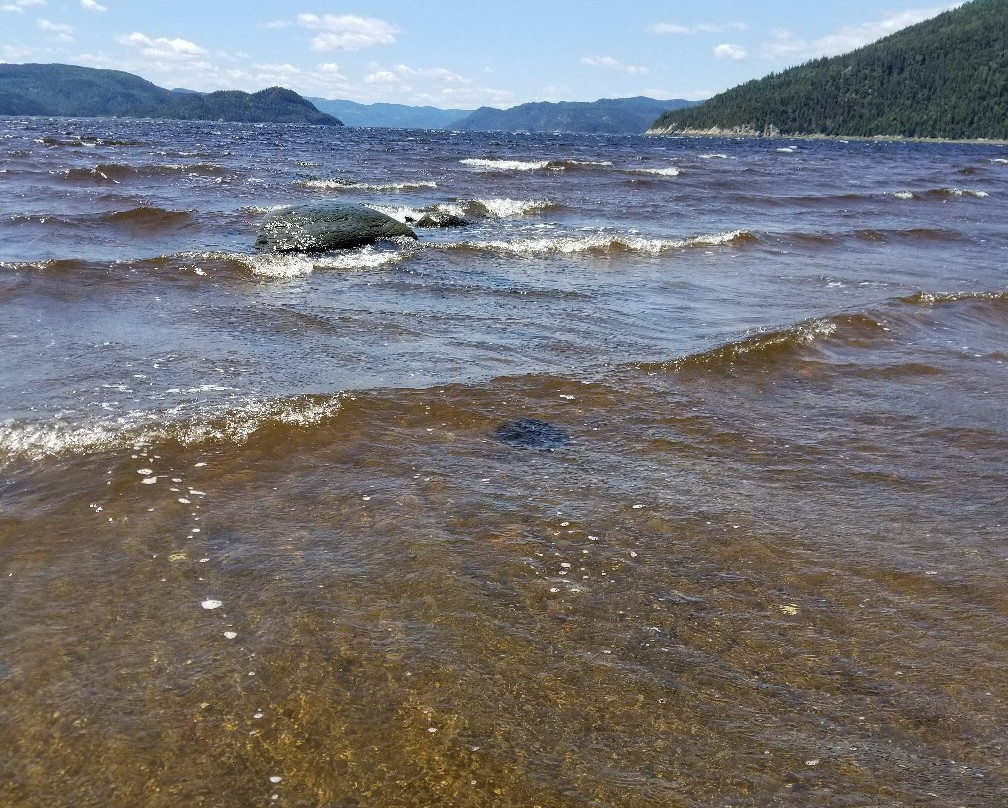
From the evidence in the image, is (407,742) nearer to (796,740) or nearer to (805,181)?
(796,740)

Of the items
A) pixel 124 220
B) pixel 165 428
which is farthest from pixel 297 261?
pixel 165 428

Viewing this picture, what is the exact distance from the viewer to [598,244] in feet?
48.9

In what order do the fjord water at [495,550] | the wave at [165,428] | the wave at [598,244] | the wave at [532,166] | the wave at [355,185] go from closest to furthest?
1. the fjord water at [495,550]
2. the wave at [165,428]
3. the wave at [598,244]
4. the wave at [355,185]
5. the wave at [532,166]

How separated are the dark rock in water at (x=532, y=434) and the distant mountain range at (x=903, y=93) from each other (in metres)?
166

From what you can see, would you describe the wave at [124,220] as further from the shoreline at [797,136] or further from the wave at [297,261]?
the shoreline at [797,136]

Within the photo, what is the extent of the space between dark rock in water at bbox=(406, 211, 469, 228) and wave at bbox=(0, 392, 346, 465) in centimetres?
1186

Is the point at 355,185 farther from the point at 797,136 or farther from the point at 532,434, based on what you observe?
the point at 797,136

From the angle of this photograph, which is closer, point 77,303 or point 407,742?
point 407,742

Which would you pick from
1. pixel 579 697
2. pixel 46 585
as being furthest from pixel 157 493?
pixel 579 697

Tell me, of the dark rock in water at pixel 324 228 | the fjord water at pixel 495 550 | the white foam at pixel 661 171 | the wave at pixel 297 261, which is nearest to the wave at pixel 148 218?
the dark rock in water at pixel 324 228

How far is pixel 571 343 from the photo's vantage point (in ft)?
26.7

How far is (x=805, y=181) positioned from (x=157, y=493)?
36.3 m

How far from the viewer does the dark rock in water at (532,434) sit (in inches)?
220

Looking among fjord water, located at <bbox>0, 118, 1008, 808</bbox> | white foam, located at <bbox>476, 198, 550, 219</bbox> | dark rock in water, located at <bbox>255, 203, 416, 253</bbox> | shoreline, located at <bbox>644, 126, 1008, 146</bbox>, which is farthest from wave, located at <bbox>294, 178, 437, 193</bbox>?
shoreline, located at <bbox>644, 126, 1008, 146</bbox>
